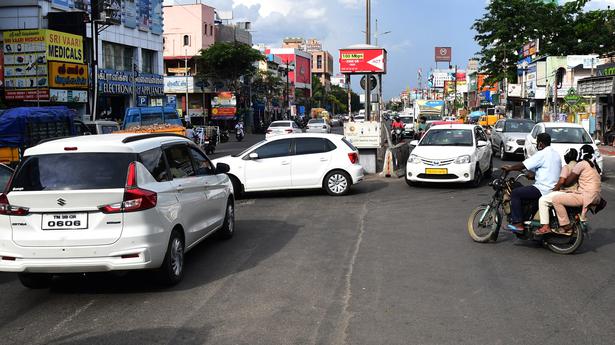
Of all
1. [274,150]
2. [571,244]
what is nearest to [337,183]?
[274,150]

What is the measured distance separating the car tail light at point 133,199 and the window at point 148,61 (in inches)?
1641

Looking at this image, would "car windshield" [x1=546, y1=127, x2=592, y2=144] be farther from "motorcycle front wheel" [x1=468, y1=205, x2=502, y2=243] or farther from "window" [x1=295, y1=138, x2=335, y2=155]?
"motorcycle front wheel" [x1=468, y1=205, x2=502, y2=243]

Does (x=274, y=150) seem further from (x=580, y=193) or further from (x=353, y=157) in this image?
(x=580, y=193)

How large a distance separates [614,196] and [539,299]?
9358 millimetres

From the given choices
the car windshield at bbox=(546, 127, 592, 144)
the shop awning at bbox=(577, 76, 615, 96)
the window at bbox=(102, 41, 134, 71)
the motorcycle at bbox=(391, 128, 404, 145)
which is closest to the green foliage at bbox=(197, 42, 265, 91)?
the window at bbox=(102, 41, 134, 71)

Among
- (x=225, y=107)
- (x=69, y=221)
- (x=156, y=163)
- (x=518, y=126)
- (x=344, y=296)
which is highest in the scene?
(x=225, y=107)

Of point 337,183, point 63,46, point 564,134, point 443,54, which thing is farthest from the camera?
point 443,54

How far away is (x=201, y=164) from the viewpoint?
8422 millimetres

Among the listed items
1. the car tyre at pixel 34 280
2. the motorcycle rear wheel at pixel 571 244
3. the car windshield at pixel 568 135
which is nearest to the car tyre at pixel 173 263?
the car tyre at pixel 34 280

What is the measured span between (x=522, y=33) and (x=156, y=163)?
61.5 m

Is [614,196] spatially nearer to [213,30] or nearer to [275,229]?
[275,229]

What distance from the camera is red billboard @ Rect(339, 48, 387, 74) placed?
21.0m

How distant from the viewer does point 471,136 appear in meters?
16.6

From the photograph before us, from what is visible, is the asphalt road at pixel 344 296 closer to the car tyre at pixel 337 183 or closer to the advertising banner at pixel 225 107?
the car tyre at pixel 337 183
